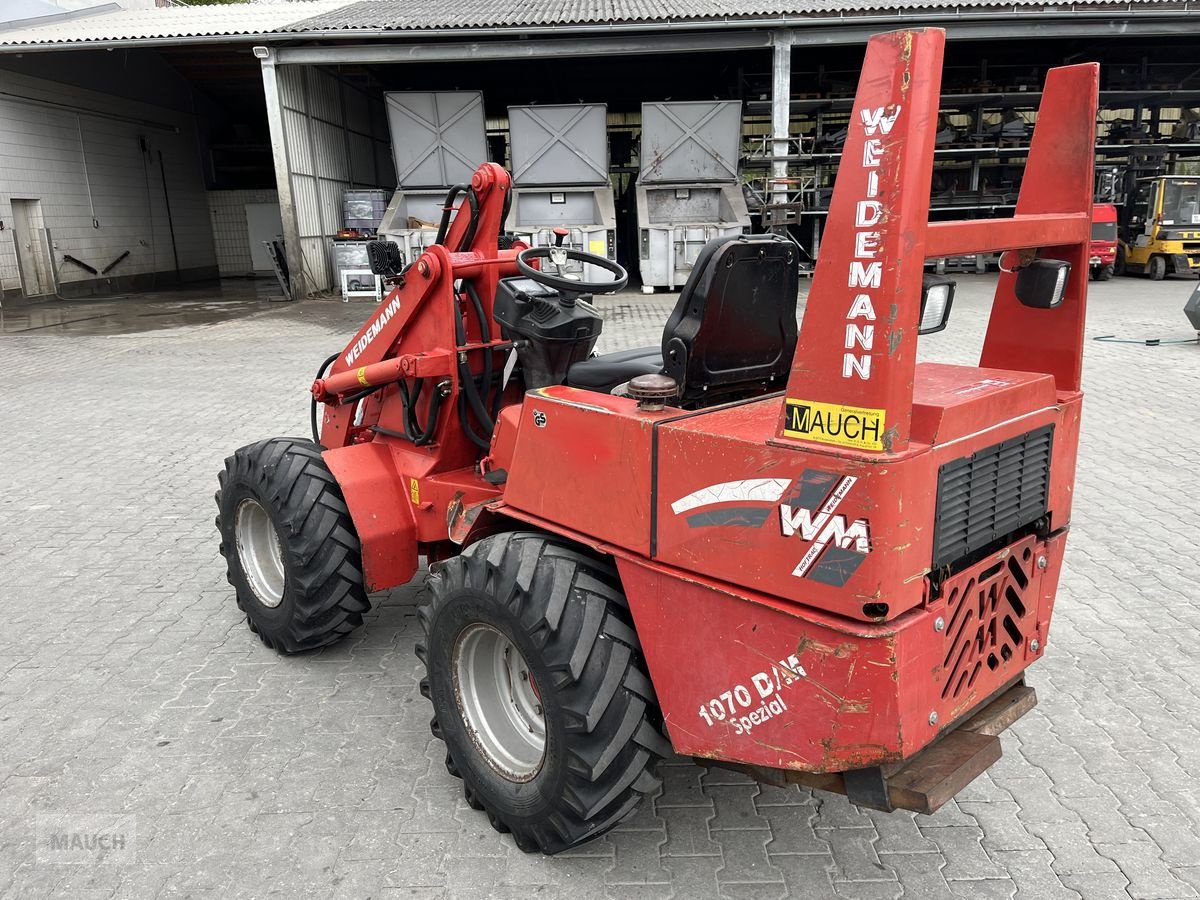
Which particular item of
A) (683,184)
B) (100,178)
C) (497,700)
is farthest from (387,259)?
(100,178)

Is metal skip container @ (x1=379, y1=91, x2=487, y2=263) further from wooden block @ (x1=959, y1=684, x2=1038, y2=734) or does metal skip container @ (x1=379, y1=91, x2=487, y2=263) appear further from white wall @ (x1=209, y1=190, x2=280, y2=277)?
wooden block @ (x1=959, y1=684, x2=1038, y2=734)

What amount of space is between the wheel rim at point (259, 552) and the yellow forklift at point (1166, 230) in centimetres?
2028

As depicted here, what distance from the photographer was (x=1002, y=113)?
21297 millimetres

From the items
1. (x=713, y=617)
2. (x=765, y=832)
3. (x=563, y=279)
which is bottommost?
(x=765, y=832)

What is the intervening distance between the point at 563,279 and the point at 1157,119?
2497 cm

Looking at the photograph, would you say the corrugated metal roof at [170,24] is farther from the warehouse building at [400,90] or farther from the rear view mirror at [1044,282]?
the rear view mirror at [1044,282]

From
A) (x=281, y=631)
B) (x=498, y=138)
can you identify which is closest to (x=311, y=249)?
(x=498, y=138)

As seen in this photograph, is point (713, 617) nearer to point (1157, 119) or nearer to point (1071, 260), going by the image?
point (1071, 260)

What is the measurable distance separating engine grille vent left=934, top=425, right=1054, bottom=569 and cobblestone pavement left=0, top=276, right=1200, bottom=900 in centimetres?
105

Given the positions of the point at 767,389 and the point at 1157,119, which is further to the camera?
the point at 1157,119

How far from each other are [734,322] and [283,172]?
673 inches

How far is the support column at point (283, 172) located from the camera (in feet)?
56.0

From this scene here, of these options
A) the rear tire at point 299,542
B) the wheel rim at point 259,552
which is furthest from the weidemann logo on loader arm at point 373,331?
the wheel rim at point 259,552

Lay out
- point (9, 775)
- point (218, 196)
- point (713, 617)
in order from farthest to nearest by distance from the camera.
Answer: point (218, 196) < point (9, 775) < point (713, 617)
